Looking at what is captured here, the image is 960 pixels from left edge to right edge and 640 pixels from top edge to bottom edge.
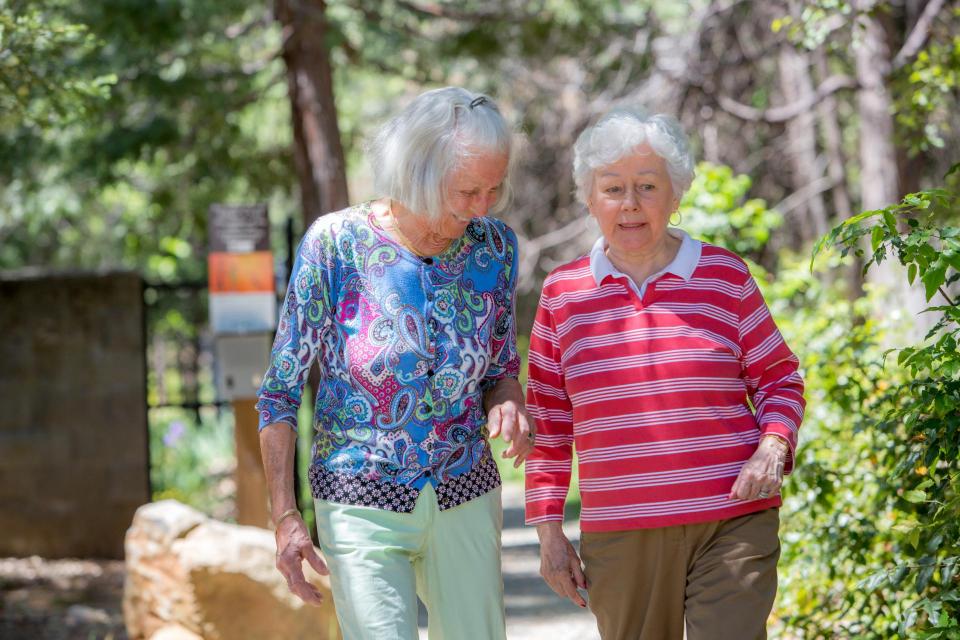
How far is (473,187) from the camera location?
2822 mm

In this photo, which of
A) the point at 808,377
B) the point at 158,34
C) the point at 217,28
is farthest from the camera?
the point at 217,28

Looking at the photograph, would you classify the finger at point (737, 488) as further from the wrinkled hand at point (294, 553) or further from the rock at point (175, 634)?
the rock at point (175, 634)

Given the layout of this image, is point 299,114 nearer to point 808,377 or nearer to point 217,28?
point 217,28

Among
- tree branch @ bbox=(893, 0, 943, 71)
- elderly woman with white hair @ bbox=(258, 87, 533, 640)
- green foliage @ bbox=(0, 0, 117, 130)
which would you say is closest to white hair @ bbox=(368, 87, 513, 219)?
elderly woman with white hair @ bbox=(258, 87, 533, 640)

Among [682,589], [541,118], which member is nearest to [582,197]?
[682,589]

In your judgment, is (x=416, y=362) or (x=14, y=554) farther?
(x=14, y=554)

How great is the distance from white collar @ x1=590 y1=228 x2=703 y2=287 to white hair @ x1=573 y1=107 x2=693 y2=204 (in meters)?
0.11

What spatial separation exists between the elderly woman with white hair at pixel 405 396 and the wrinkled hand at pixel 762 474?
475mm

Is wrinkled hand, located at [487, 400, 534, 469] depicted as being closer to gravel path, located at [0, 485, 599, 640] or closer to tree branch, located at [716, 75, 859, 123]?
gravel path, located at [0, 485, 599, 640]

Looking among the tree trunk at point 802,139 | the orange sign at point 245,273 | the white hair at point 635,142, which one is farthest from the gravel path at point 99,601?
the tree trunk at point 802,139

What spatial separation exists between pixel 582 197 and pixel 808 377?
2.75 m

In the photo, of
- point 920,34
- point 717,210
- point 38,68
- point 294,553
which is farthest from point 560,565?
point 920,34

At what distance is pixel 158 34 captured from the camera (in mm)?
8477

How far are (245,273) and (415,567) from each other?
4258 millimetres
